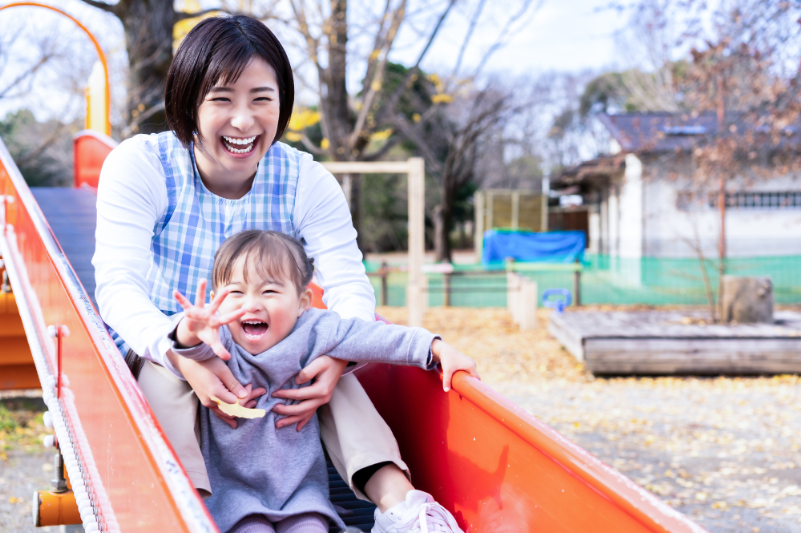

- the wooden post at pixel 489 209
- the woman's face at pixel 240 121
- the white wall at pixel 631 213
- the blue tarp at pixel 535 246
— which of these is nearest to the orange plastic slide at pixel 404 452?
the woman's face at pixel 240 121

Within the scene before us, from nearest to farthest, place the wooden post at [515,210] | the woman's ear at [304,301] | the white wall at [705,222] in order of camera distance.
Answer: the woman's ear at [304,301]
the white wall at [705,222]
the wooden post at [515,210]

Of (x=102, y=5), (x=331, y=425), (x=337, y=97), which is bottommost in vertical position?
(x=331, y=425)

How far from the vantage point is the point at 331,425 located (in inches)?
69.3

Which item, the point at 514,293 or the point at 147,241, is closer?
the point at 147,241

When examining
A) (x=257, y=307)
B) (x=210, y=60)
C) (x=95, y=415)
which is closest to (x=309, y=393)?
(x=257, y=307)

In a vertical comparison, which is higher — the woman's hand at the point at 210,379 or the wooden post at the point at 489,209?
the wooden post at the point at 489,209

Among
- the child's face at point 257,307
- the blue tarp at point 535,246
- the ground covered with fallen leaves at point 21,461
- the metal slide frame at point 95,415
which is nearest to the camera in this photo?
the metal slide frame at point 95,415

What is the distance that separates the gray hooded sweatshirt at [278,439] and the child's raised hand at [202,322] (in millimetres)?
146

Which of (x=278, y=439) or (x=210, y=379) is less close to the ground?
(x=210, y=379)

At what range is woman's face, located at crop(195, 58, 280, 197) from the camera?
175cm

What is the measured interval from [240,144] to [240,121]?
8 cm

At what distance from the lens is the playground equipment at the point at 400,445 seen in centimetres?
117

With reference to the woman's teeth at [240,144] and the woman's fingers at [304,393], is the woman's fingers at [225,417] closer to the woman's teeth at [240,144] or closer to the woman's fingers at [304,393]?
the woman's fingers at [304,393]

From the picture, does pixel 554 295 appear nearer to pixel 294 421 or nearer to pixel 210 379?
pixel 294 421
